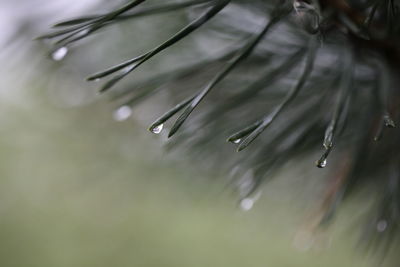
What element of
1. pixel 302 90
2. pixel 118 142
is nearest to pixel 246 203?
pixel 302 90

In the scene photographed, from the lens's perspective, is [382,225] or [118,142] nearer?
[382,225]

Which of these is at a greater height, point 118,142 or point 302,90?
point 302,90

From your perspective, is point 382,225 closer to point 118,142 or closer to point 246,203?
point 246,203

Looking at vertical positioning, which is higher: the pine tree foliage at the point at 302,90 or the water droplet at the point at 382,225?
the pine tree foliage at the point at 302,90

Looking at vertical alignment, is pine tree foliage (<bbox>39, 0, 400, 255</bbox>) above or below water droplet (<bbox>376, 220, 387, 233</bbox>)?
above

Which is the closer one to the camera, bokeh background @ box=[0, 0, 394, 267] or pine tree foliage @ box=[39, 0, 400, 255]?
pine tree foliage @ box=[39, 0, 400, 255]

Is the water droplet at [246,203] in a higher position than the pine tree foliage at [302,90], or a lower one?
lower

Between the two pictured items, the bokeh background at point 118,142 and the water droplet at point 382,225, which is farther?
the bokeh background at point 118,142

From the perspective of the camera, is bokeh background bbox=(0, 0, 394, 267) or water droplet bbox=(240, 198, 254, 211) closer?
water droplet bbox=(240, 198, 254, 211)

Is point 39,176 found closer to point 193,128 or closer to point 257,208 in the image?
point 257,208
